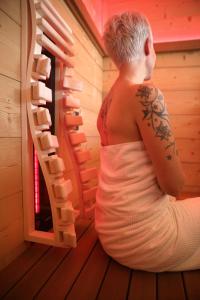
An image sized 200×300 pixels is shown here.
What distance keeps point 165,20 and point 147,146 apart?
1.70 meters

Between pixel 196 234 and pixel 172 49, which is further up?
pixel 172 49

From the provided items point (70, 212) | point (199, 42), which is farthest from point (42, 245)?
point (199, 42)

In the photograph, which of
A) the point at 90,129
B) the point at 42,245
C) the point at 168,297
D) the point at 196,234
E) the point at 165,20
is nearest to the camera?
the point at 168,297

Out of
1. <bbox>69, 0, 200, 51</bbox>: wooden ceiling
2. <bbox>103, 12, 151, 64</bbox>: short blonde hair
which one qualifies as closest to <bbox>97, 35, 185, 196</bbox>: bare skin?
<bbox>103, 12, 151, 64</bbox>: short blonde hair

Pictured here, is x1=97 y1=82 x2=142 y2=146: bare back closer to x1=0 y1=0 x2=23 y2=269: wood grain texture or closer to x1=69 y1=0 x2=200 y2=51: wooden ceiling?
x1=0 y1=0 x2=23 y2=269: wood grain texture

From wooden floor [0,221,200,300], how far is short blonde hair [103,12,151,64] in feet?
2.73

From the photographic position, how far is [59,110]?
1.31 m

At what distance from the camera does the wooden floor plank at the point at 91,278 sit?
0.79 m

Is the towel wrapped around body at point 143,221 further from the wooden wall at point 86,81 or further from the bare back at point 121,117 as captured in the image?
the wooden wall at point 86,81

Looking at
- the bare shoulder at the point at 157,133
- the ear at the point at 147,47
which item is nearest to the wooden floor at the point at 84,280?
the bare shoulder at the point at 157,133

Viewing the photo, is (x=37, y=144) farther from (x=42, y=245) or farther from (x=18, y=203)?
(x=42, y=245)

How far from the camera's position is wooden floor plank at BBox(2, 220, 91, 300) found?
0.79m

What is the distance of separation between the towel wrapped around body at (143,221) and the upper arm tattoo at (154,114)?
→ 0.31 feet

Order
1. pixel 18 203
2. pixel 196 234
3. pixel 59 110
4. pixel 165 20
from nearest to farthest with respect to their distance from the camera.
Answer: pixel 196 234 < pixel 18 203 < pixel 59 110 < pixel 165 20
